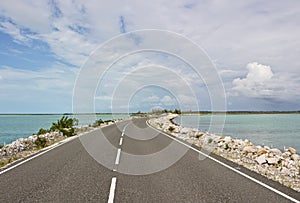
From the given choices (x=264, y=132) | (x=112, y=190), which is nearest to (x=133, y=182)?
(x=112, y=190)

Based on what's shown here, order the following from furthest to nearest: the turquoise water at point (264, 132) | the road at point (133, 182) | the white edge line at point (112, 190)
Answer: the turquoise water at point (264, 132) → the road at point (133, 182) → the white edge line at point (112, 190)

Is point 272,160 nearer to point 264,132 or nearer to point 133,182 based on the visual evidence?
point 133,182

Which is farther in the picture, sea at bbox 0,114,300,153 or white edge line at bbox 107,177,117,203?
sea at bbox 0,114,300,153

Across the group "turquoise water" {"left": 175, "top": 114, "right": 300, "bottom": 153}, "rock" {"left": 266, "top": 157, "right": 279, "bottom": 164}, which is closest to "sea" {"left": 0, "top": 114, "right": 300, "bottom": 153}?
"turquoise water" {"left": 175, "top": 114, "right": 300, "bottom": 153}

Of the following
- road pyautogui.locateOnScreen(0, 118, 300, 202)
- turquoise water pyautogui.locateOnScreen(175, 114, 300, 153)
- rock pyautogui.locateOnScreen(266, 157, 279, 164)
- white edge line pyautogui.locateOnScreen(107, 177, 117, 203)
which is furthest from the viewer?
turquoise water pyautogui.locateOnScreen(175, 114, 300, 153)

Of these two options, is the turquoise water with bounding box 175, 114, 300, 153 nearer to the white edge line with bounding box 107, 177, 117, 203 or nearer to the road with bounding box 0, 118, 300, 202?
the road with bounding box 0, 118, 300, 202

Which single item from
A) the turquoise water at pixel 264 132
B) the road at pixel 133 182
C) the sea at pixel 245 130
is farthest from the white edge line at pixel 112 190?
the turquoise water at pixel 264 132

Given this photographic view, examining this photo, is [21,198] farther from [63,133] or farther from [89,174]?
[63,133]

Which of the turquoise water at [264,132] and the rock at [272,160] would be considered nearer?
the rock at [272,160]

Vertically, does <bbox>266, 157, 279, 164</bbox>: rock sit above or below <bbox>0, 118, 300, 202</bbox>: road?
below

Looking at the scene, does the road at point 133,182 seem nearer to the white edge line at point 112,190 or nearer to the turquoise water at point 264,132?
the white edge line at point 112,190

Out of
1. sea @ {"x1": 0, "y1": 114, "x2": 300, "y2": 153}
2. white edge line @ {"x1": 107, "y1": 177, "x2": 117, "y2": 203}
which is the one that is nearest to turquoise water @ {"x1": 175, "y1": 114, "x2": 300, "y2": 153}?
sea @ {"x1": 0, "y1": 114, "x2": 300, "y2": 153}

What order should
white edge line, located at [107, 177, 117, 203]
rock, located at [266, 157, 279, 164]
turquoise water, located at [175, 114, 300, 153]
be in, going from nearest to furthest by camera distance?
white edge line, located at [107, 177, 117, 203] < rock, located at [266, 157, 279, 164] < turquoise water, located at [175, 114, 300, 153]

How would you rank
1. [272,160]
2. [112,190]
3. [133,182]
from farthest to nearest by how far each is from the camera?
[272,160]
[133,182]
[112,190]
